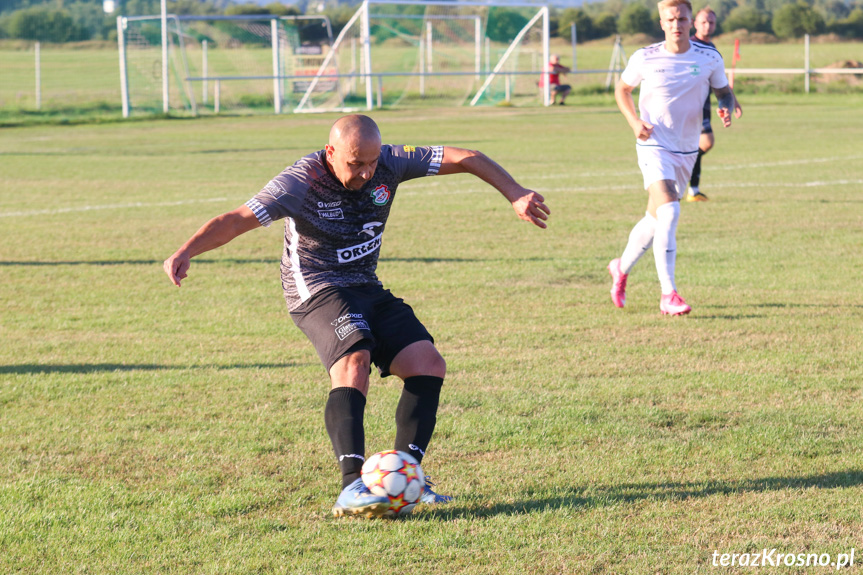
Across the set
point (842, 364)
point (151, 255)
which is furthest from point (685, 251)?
point (151, 255)

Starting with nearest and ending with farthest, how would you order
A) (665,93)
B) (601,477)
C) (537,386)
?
(601,477), (537,386), (665,93)

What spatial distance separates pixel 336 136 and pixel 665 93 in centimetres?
406

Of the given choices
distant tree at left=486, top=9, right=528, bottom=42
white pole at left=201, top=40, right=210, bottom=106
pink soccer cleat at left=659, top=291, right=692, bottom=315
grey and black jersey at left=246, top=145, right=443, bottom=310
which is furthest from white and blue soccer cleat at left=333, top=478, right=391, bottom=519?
distant tree at left=486, top=9, right=528, bottom=42

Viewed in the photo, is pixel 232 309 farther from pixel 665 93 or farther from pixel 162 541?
pixel 162 541

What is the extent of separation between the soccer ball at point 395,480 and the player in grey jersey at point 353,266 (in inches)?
1.5

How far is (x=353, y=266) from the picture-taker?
4.33 metres

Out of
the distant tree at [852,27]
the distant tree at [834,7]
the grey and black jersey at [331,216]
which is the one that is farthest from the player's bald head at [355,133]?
the distant tree at [834,7]

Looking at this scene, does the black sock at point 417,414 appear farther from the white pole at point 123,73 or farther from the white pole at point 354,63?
the white pole at point 354,63

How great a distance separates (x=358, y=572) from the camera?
3359mm

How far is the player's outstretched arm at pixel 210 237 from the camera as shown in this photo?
3650mm

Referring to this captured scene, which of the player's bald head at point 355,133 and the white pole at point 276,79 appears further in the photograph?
the white pole at point 276,79

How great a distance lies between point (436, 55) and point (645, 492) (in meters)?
35.8

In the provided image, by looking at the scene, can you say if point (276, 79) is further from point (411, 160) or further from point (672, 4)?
point (411, 160)

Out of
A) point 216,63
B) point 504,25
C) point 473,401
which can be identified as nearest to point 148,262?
point 473,401
